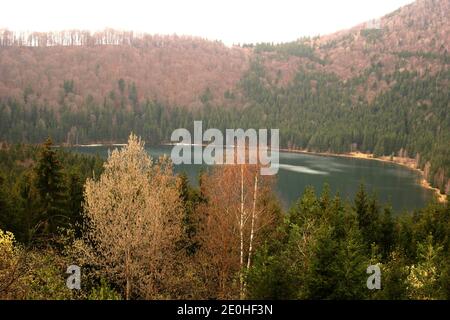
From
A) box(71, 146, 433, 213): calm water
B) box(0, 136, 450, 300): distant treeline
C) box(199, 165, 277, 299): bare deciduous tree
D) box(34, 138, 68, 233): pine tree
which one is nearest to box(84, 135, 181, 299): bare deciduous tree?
box(0, 136, 450, 300): distant treeline

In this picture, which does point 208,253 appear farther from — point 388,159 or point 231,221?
point 388,159

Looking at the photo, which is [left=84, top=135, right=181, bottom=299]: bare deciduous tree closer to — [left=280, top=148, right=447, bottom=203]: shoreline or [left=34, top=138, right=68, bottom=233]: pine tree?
[left=34, top=138, right=68, bottom=233]: pine tree

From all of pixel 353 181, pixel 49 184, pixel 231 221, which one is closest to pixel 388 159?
pixel 353 181

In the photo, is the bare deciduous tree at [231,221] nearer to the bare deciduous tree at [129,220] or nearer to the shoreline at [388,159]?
the bare deciduous tree at [129,220]

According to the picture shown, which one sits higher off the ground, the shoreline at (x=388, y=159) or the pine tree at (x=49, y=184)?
the pine tree at (x=49, y=184)

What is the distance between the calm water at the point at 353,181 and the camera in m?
82.4

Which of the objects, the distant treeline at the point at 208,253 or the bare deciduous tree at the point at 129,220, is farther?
the bare deciduous tree at the point at 129,220

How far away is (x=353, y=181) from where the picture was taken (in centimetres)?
10275

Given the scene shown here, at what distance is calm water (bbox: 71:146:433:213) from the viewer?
82438 mm

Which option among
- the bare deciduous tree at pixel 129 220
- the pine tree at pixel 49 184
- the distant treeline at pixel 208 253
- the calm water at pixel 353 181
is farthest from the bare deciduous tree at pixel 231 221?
the calm water at pixel 353 181

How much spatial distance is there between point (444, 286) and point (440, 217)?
23.1m

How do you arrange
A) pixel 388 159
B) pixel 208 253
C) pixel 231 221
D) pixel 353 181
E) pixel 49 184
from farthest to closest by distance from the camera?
pixel 388 159 < pixel 353 181 < pixel 49 184 < pixel 208 253 < pixel 231 221

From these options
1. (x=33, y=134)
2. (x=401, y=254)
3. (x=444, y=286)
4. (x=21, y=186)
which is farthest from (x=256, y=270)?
(x=33, y=134)
